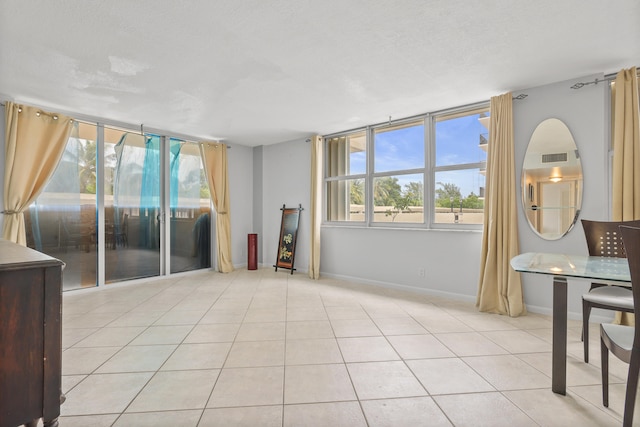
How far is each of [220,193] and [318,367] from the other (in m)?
4.06

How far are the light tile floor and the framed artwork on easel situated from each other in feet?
6.26

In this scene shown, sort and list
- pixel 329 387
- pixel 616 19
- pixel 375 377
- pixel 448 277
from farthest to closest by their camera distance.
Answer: pixel 448 277
pixel 616 19
pixel 375 377
pixel 329 387

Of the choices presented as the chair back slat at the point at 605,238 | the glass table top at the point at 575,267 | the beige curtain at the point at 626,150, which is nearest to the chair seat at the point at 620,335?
the glass table top at the point at 575,267

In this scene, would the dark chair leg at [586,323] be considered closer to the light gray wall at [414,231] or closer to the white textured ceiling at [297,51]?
the light gray wall at [414,231]

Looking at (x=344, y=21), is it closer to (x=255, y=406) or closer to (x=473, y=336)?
(x=255, y=406)

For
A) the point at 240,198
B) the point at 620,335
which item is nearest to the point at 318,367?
the point at 620,335

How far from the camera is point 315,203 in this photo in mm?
5012

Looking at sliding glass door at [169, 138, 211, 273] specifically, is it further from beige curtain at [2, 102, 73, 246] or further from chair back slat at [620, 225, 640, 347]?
chair back slat at [620, 225, 640, 347]

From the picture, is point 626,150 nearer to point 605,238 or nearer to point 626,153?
point 626,153

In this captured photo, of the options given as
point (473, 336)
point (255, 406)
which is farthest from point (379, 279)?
point (255, 406)

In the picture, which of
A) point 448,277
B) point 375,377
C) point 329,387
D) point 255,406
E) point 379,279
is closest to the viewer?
point 255,406

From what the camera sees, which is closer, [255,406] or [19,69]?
[255,406]

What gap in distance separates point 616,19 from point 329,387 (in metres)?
3.18

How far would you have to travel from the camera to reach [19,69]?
2709 mm
